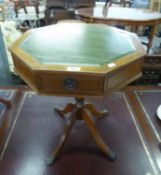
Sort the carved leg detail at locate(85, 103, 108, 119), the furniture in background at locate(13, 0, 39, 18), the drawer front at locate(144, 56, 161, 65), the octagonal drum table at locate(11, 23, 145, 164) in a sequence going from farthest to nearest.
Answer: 1. the furniture in background at locate(13, 0, 39, 18)
2. the drawer front at locate(144, 56, 161, 65)
3. the carved leg detail at locate(85, 103, 108, 119)
4. the octagonal drum table at locate(11, 23, 145, 164)

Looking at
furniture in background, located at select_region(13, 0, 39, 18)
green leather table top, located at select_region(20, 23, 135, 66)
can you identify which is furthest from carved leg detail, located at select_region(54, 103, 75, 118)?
furniture in background, located at select_region(13, 0, 39, 18)

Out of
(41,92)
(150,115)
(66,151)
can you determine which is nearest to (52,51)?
(41,92)

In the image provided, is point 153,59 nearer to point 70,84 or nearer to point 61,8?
point 70,84

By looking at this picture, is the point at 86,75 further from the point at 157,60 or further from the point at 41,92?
the point at 157,60

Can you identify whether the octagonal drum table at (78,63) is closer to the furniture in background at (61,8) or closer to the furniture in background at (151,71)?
the furniture in background at (151,71)

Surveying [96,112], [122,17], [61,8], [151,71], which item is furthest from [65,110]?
[61,8]

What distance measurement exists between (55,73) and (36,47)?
23cm

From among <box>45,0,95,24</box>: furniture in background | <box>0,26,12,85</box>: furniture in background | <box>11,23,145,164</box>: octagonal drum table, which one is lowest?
<box>0,26,12,85</box>: furniture in background

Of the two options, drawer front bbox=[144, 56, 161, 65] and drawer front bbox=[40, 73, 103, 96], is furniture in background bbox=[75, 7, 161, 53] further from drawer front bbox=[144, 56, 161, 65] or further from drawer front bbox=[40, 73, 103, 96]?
drawer front bbox=[40, 73, 103, 96]

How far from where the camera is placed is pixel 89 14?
78.5 inches

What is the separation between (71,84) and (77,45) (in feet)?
0.81

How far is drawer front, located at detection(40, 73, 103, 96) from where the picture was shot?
80 centimetres

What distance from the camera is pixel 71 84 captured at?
821 millimetres

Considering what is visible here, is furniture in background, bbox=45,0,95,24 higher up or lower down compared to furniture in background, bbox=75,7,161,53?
lower down
